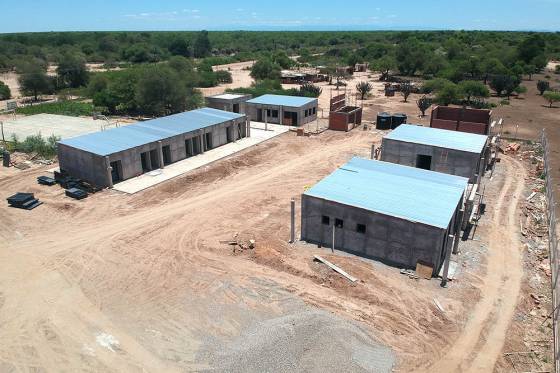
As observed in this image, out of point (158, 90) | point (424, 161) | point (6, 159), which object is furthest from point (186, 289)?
point (158, 90)

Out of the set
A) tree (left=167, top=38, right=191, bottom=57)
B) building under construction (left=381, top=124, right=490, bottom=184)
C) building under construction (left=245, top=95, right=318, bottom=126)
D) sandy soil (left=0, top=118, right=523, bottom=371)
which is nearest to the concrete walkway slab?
building under construction (left=245, top=95, right=318, bottom=126)

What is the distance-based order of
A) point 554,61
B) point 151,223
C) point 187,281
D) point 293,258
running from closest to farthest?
point 187,281 → point 293,258 → point 151,223 → point 554,61

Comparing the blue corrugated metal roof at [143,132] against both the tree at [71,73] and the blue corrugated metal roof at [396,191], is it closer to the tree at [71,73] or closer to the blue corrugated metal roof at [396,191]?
the blue corrugated metal roof at [396,191]

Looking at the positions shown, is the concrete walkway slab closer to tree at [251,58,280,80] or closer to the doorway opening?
the doorway opening

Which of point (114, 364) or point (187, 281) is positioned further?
point (187, 281)

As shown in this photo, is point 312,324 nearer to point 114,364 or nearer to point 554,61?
point 114,364

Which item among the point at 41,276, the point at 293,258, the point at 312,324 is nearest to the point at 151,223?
the point at 41,276

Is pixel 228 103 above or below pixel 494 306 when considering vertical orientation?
above

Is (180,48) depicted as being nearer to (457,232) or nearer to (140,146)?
(140,146)
